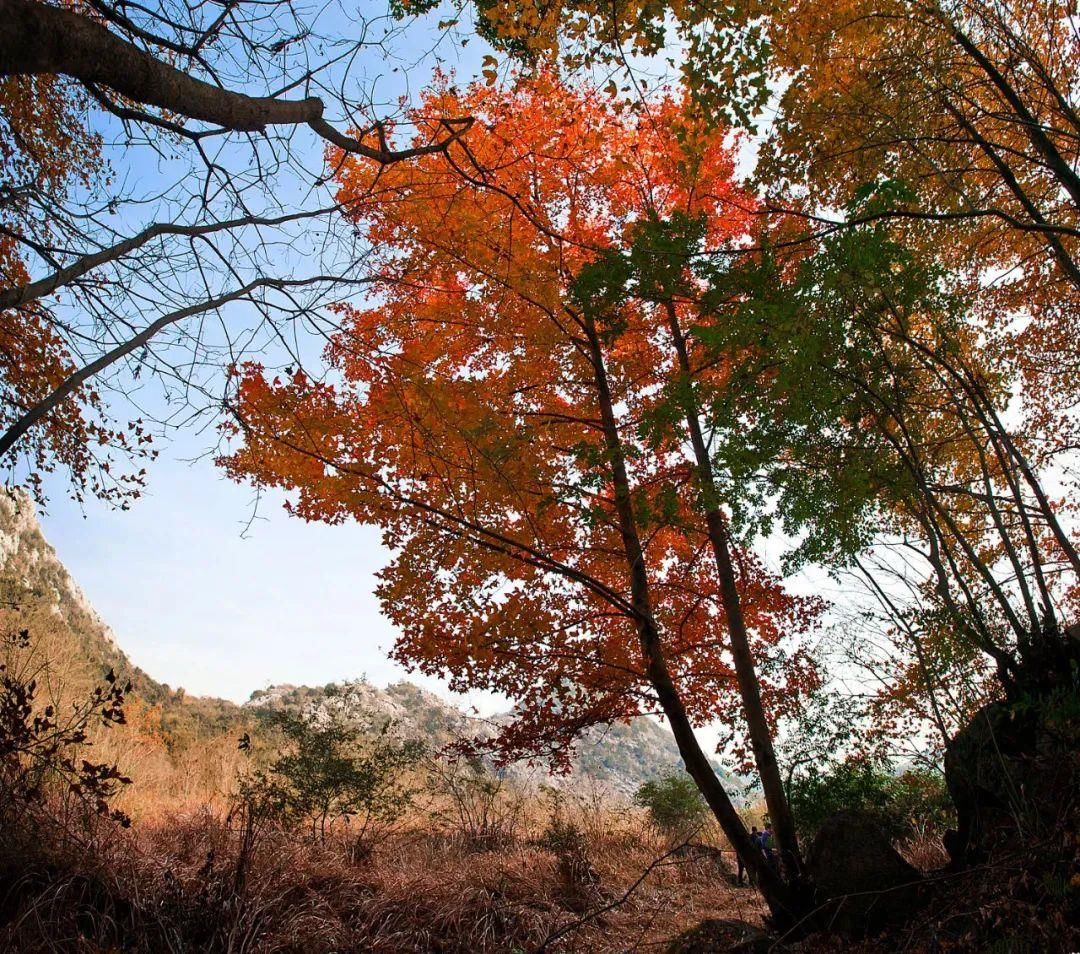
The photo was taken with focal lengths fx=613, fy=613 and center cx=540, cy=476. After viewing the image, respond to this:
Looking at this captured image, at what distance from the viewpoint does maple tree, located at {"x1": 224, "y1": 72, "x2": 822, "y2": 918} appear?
186 inches

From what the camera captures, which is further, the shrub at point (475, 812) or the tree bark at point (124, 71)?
the shrub at point (475, 812)

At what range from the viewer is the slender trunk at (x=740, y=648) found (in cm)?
612

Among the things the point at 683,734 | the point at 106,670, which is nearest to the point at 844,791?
the point at 683,734

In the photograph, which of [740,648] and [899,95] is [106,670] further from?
[899,95]

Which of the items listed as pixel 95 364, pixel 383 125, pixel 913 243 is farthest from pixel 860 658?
pixel 95 364

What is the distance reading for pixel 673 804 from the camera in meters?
12.8

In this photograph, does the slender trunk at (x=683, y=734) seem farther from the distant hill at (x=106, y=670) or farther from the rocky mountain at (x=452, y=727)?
the rocky mountain at (x=452, y=727)

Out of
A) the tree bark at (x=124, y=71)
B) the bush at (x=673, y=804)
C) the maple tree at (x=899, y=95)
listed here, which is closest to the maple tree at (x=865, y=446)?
the maple tree at (x=899, y=95)

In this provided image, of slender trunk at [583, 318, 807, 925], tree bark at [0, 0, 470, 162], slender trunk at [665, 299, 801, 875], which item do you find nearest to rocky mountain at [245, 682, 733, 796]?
slender trunk at [583, 318, 807, 925]

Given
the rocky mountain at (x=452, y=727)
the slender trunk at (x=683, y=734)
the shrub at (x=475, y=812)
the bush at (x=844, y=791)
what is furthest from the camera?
the rocky mountain at (x=452, y=727)

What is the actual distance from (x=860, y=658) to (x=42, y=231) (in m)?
8.22

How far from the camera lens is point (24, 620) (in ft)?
37.0

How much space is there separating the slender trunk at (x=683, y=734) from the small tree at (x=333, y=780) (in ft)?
13.2

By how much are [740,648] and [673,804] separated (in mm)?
7554
